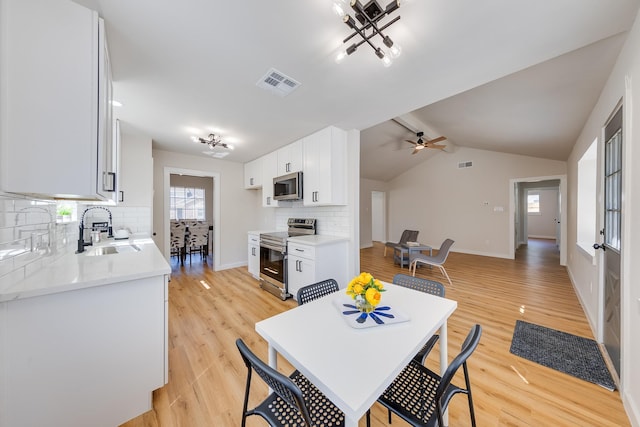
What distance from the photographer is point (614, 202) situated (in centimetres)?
177

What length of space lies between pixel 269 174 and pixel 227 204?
4.38 ft

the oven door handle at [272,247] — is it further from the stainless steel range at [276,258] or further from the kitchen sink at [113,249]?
the kitchen sink at [113,249]

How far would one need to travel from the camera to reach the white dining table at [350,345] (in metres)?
0.73

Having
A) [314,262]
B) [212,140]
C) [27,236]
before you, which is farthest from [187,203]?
[27,236]

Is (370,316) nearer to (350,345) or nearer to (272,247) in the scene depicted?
(350,345)

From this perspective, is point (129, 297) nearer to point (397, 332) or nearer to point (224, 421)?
point (224, 421)

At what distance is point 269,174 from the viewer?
433 centimetres

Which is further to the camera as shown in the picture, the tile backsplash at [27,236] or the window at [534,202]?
the window at [534,202]

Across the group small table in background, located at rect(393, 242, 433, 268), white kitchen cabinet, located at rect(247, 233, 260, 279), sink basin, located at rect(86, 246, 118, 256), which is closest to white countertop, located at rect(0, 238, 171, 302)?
sink basin, located at rect(86, 246, 118, 256)

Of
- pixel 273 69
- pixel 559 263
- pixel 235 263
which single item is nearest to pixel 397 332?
pixel 273 69

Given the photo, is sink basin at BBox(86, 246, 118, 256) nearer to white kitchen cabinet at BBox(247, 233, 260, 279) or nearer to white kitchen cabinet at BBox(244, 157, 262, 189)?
white kitchen cabinet at BBox(247, 233, 260, 279)

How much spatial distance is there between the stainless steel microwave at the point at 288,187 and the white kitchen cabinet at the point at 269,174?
227mm

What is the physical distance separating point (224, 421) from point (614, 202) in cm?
325

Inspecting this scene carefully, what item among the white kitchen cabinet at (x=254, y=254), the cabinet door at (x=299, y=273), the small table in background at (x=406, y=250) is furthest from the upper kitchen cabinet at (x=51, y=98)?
the small table in background at (x=406, y=250)
